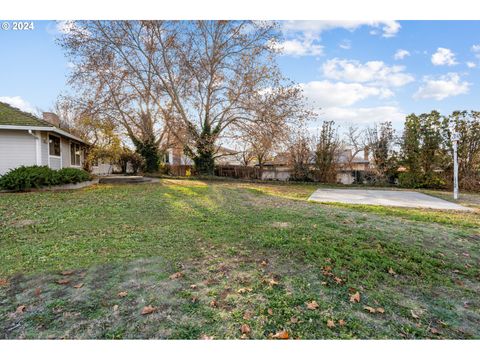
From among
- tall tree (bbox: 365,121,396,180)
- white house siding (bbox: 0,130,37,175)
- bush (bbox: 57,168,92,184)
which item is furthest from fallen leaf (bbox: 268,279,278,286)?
tall tree (bbox: 365,121,396,180)

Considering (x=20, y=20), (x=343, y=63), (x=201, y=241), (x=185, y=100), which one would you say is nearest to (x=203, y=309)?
(x=201, y=241)

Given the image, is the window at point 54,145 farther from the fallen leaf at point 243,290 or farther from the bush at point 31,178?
the fallen leaf at point 243,290

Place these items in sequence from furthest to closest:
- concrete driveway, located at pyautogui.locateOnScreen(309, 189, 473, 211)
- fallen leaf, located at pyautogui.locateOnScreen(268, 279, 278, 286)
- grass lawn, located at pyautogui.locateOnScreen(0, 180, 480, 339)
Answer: concrete driveway, located at pyautogui.locateOnScreen(309, 189, 473, 211)
fallen leaf, located at pyautogui.locateOnScreen(268, 279, 278, 286)
grass lawn, located at pyautogui.locateOnScreen(0, 180, 480, 339)

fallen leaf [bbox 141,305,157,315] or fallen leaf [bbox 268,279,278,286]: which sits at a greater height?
fallen leaf [bbox 268,279,278,286]

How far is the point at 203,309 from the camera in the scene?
6.97 feet

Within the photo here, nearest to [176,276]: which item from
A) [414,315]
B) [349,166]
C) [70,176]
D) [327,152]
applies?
[414,315]

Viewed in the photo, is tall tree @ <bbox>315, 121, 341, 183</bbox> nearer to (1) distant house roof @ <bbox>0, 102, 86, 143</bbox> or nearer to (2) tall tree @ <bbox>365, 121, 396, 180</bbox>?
(2) tall tree @ <bbox>365, 121, 396, 180</bbox>

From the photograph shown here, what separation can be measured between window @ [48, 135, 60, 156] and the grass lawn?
734cm

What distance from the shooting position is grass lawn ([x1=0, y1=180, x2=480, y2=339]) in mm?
1964

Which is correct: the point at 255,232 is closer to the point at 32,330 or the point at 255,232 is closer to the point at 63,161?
the point at 32,330

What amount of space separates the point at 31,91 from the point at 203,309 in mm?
7660

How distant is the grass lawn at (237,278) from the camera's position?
1.96 m
